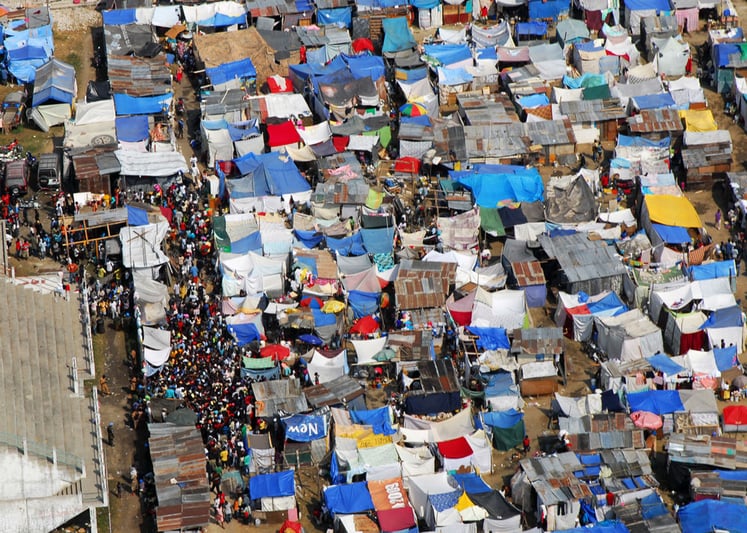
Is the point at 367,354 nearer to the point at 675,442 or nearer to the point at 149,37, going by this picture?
the point at 675,442

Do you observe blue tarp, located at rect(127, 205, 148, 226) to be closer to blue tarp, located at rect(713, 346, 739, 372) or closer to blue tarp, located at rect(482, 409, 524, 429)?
blue tarp, located at rect(482, 409, 524, 429)

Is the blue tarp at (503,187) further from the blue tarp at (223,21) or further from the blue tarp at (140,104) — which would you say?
the blue tarp at (223,21)

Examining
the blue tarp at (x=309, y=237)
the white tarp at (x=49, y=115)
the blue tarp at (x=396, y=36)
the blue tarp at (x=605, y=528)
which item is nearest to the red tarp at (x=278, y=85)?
the blue tarp at (x=396, y=36)

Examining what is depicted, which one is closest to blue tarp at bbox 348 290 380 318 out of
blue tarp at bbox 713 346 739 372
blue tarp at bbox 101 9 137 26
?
blue tarp at bbox 713 346 739 372

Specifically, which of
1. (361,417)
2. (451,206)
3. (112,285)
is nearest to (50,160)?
(112,285)

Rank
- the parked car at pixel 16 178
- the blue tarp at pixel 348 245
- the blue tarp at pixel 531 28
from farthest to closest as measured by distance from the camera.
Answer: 1. the blue tarp at pixel 531 28
2. the parked car at pixel 16 178
3. the blue tarp at pixel 348 245

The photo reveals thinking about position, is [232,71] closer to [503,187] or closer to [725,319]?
[503,187]

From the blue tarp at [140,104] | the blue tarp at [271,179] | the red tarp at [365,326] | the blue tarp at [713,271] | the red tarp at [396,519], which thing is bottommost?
the red tarp at [396,519]
